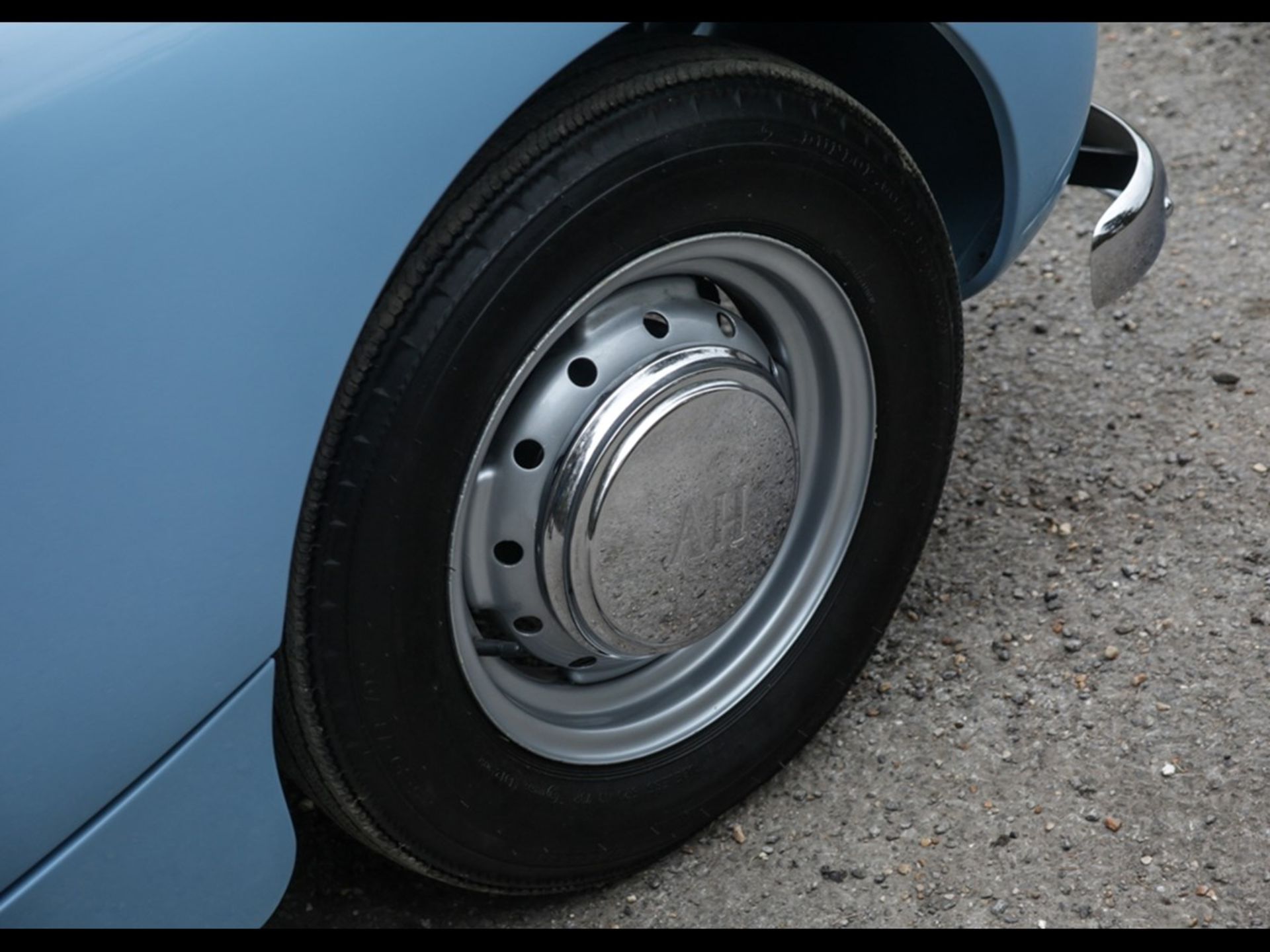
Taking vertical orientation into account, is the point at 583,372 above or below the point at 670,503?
above

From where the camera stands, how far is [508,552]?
1606 millimetres

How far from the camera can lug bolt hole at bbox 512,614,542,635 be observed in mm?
1662

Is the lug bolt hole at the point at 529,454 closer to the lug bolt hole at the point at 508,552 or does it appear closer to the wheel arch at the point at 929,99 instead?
the lug bolt hole at the point at 508,552

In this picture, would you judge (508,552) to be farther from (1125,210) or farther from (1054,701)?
(1125,210)

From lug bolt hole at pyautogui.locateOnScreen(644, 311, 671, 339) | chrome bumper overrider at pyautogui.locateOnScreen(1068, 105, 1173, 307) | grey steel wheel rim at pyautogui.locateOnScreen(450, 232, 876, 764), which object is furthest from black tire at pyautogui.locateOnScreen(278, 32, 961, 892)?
chrome bumper overrider at pyautogui.locateOnScreen(1068, 105, 1173, 307)

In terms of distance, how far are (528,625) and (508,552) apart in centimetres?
11

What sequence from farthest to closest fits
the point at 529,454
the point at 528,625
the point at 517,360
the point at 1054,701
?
the point at 1054,701
the point at 528,625
the point at 529,454
the point at 517,360

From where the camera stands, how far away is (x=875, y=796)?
6.51 feet

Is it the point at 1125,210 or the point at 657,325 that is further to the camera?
the point at 1125,210

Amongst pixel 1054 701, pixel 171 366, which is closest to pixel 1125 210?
pixel 1054 701

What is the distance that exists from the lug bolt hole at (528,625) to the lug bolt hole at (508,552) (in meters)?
0.09

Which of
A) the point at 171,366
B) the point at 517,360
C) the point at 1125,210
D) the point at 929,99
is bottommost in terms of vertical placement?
the point at 1125,210

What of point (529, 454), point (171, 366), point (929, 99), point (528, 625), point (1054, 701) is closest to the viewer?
point (171, 366)
